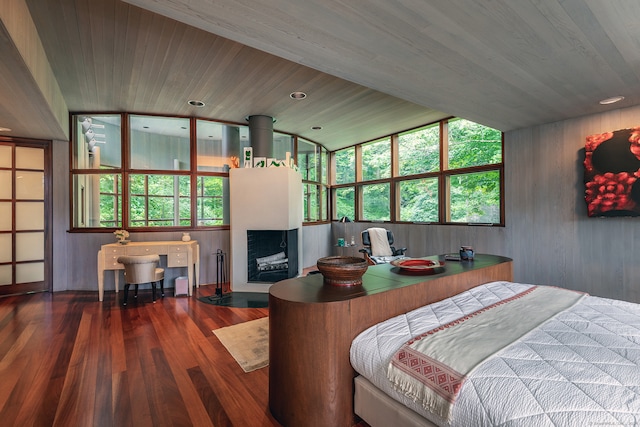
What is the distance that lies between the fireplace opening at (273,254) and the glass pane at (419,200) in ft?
7.88

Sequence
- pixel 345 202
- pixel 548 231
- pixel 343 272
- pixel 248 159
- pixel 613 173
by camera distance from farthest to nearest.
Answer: pixel 345 202
pixel 248 159
pixel 548 231
pixel 613 173
pixel 343 272

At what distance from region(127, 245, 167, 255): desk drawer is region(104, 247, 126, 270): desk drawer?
12 centimetres

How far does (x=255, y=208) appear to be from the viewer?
466cm

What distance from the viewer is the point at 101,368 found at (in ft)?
7.73

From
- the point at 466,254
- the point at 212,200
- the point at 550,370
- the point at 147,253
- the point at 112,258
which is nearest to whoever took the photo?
the point at 550,370

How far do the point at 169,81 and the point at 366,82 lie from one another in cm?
256

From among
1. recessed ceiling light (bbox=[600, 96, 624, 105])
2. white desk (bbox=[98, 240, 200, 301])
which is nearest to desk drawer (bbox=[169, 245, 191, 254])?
white desk (bbox=[98, 240, 200, 301])

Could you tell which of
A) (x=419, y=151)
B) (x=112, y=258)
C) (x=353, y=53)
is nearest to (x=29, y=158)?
(x=112, y=258)

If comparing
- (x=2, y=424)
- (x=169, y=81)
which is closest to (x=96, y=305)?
(x=2, y=424)

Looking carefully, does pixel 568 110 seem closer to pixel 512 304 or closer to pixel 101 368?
pixel 512 304

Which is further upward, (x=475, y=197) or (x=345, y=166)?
(x=345, y=166)

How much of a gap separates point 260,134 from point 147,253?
8.30ft

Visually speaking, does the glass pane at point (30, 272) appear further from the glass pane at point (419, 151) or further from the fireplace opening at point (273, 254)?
the glass pane at point (419, 151)

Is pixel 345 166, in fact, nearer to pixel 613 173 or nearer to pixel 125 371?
pixel 613 173
